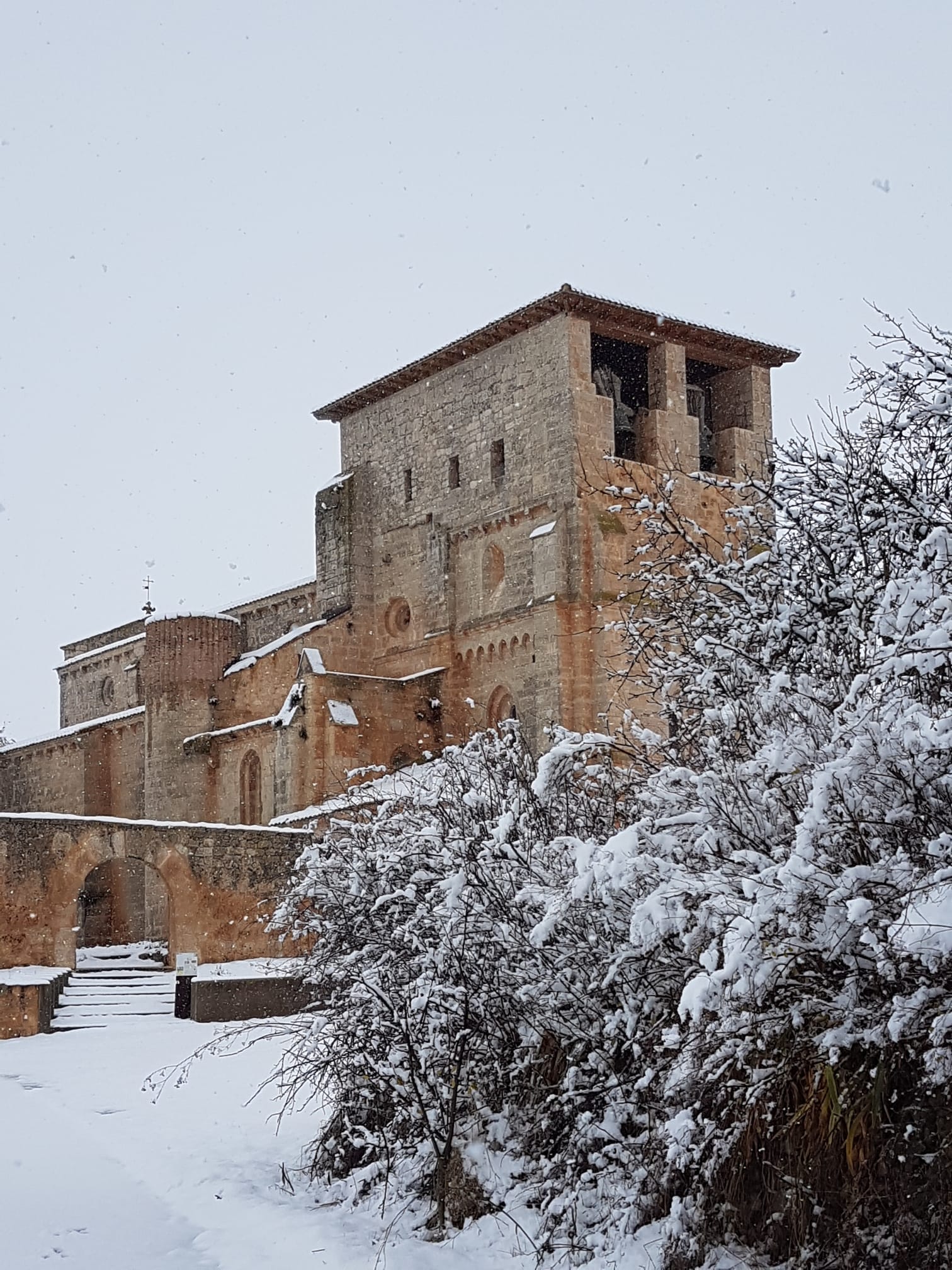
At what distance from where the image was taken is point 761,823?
594 cm

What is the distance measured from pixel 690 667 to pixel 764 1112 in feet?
9.01

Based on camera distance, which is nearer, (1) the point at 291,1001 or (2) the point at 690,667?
(2) the point at 690,667

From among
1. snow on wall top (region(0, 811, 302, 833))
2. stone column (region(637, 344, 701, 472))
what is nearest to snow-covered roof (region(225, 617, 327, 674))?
stone column (region(637, 344, 701, 472))

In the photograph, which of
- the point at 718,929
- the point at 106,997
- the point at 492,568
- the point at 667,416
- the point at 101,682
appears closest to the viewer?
the point at 718,929

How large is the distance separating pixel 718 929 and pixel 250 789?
25223mm

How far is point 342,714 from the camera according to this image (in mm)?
28000

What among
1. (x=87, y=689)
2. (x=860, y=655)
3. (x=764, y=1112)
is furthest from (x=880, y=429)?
(x=87, y=689)

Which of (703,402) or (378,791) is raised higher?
(703,402)

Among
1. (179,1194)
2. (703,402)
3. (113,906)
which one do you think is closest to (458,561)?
(703,402)

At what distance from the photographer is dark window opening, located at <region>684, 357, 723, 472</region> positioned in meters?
31.5

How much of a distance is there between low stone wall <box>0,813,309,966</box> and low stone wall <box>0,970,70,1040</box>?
3.47 m

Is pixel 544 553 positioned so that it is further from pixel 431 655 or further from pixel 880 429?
pixel 880 429

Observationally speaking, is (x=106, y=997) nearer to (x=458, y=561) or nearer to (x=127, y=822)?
(x=127, y=822)

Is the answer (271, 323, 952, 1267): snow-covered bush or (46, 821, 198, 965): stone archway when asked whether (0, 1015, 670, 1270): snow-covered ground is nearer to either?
(271, 323, 952, 1267): snow-covered bush
